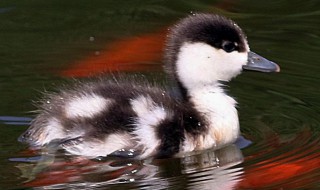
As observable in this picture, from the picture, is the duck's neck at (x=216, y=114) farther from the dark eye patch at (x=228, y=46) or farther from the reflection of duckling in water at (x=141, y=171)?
the dark eye patch at (x=228, y=46)

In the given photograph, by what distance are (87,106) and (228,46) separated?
828mm

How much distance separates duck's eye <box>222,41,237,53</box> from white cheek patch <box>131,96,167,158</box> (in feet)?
1.73

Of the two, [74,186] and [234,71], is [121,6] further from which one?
[74,186]

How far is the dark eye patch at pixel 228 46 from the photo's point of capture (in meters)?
6.16

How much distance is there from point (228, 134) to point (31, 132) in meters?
1.02

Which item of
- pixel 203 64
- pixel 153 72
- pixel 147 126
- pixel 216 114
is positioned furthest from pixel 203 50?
pixel 153 72

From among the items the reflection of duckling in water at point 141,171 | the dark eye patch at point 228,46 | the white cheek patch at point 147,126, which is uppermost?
the dark eye patch at point 228,46

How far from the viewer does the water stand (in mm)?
5586

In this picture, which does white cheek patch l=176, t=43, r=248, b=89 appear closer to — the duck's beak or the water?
the duck's beak

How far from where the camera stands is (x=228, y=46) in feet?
20.3

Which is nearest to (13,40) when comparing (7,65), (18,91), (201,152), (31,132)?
(7,65)

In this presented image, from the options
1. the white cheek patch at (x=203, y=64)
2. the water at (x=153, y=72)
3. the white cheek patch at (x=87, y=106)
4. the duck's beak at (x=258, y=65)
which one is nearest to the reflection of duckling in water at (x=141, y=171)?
the water at (x=153, y=72)

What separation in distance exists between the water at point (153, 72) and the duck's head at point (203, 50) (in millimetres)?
389

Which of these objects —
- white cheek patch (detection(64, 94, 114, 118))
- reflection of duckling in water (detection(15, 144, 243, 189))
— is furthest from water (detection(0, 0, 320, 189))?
white cheek patch (detection(64, 94, 114, 118))
